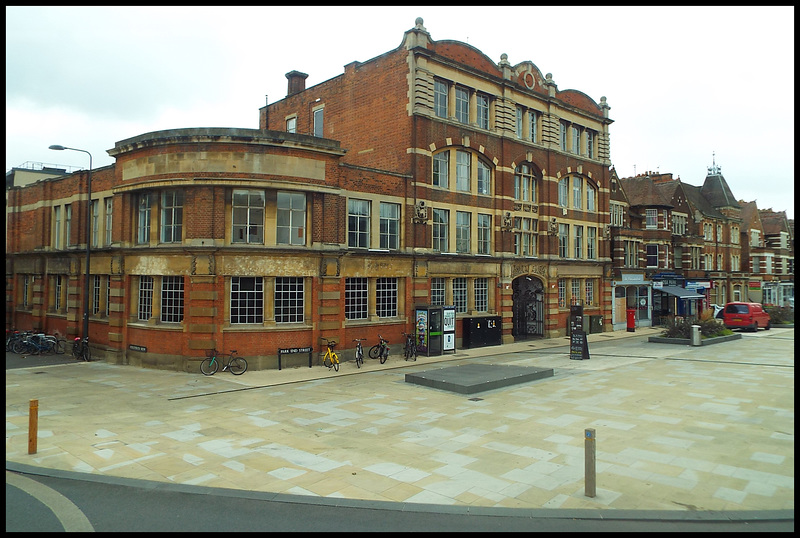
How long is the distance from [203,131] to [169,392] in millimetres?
9791

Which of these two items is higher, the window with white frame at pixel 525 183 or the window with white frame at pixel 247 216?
the window with white frame at pixel 525 183

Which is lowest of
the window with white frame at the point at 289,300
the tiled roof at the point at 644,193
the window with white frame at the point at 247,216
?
the window with white frame at the point at 289,300

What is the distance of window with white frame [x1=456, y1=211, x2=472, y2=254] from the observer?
94.4 ft

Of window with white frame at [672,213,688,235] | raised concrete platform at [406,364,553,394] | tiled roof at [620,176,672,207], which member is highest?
tiled roof at [620,176,672,207]

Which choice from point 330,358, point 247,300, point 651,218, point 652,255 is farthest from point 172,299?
point 651,218

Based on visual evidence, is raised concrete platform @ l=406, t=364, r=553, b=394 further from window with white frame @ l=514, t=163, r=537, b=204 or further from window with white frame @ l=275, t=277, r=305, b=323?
window with white frame @ l=514, t=163, r=537, b=204

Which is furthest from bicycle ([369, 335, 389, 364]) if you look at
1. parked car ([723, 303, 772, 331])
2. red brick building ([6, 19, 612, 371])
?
parked car ([723, 303, 772, 331])

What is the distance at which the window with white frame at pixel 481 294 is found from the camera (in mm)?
29792

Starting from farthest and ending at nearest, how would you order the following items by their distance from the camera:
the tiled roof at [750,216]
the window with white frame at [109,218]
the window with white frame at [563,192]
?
the tiled roof at [750,216] < the window with white frame at [563,192] < the window with white frame at [109,218]

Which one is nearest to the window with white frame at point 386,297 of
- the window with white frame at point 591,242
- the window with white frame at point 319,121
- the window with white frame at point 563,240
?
the window with white frame at point 319,121

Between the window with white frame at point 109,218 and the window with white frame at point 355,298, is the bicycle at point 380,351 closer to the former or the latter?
the window with white frame at point 355,298

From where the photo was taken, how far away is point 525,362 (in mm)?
22859

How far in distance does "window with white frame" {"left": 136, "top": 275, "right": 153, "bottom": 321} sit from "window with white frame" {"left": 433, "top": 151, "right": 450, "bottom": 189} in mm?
14306

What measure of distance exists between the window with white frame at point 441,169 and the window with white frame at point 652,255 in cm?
2526
